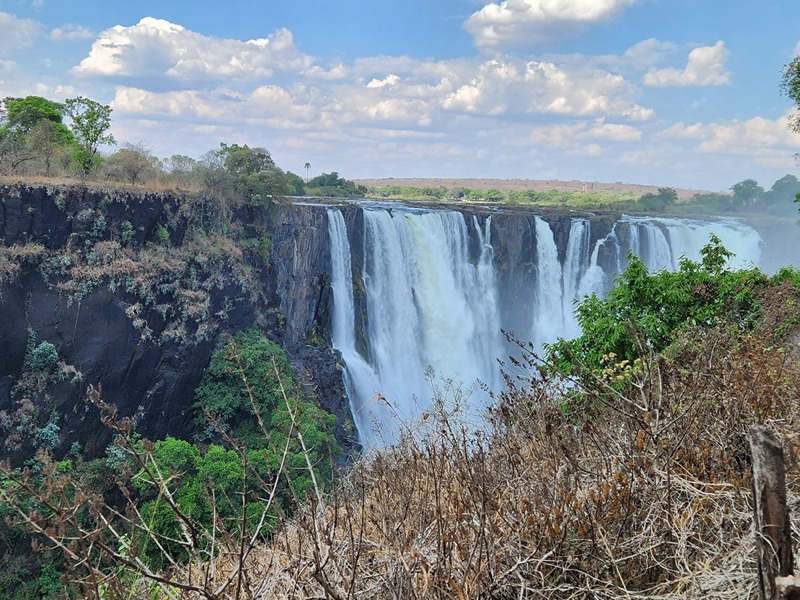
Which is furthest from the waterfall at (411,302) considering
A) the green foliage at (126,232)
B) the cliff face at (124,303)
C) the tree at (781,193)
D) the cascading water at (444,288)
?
the tree at (781,193)

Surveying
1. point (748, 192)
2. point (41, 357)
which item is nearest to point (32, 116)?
point (41, 357)

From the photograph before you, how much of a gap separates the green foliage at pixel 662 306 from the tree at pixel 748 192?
173ft

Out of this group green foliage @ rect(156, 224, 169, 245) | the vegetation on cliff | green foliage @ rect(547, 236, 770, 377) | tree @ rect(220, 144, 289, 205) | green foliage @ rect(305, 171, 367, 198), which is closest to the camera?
the vegetation on cliff

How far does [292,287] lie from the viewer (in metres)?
21.9

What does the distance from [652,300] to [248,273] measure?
562 inches

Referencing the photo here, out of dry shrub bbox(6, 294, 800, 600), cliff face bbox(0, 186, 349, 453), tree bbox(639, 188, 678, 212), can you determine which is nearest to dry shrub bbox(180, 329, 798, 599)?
dry shrub bbox(6, 294, 800, 600)

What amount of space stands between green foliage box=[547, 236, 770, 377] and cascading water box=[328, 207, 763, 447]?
1096 centimetres

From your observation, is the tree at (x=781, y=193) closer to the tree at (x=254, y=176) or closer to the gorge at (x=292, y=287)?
the gorge at (x=292, y=287)

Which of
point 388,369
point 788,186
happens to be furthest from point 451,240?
point 788,186

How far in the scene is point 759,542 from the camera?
5.32 ft

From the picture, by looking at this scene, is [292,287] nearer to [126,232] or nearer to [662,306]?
[126,232]

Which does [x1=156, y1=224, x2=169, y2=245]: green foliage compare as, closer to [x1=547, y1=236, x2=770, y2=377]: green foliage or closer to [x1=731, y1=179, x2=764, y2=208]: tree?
[x1=547, y1=236, x2=770, y2=377]: green foliage

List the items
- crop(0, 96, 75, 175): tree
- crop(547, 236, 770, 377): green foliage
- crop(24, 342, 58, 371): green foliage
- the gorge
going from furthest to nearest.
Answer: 1. crop(0, 96, 75, 175): tree
2. the gorge
3. crop(24, 342, 58, 371): green foliage
4. crop(547, 236, 770, 377): green foliage

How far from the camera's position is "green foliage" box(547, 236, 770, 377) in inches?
330
